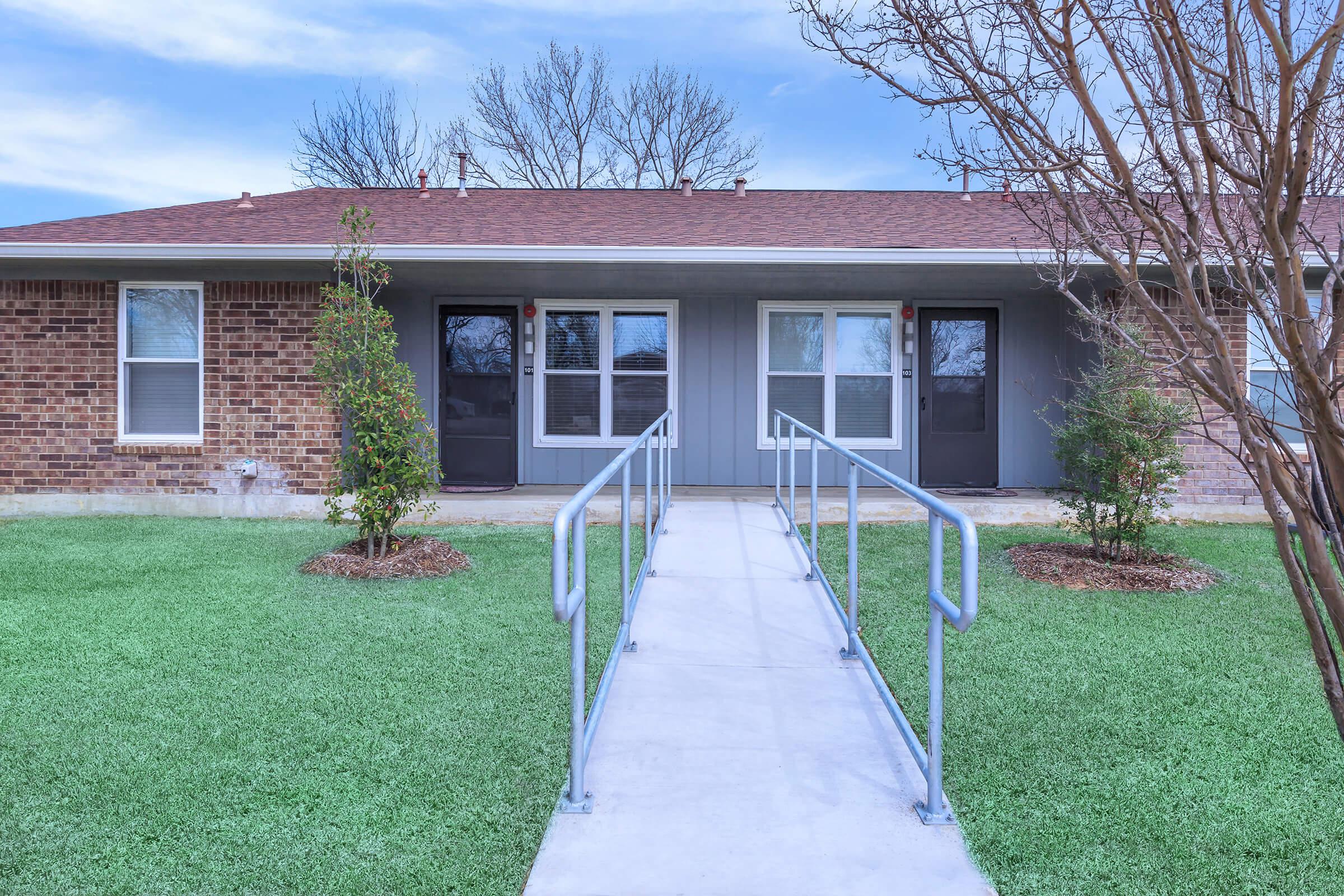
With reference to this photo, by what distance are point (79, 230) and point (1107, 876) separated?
9.19 m

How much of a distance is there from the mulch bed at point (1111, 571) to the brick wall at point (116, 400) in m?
5.83

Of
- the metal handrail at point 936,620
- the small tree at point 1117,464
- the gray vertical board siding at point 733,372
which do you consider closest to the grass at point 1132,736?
the metal handrail at point 936,620

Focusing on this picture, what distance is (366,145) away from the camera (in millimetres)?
22047

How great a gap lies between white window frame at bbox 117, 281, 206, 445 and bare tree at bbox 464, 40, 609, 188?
542 inches

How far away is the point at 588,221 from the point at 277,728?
679 cm

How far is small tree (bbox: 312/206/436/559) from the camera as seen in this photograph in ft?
18.4

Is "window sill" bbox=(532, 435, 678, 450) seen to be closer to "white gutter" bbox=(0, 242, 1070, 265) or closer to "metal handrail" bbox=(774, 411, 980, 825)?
"white gutter" bbox=(0, 242, 1070, 265)

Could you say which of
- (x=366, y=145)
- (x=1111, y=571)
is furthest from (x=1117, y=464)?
(x=366, y=145)

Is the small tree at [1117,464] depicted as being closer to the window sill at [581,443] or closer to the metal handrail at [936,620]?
the metal handrail at [936,620]

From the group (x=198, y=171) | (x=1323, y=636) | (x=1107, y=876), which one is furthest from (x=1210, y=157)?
(x=198, y=171)

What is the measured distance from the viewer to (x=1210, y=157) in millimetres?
1502

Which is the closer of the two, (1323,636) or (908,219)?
(1323,636)

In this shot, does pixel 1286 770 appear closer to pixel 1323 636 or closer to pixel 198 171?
pixel 1323 636

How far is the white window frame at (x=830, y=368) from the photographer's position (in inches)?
343
